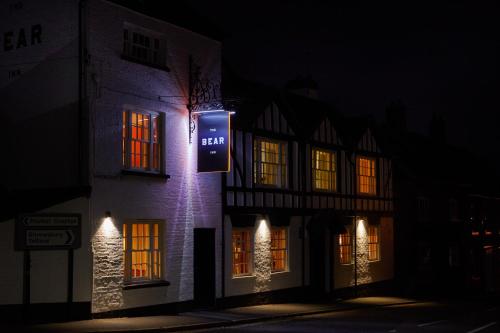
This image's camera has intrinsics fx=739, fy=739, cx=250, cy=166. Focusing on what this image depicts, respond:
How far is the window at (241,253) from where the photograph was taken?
23.4 metres

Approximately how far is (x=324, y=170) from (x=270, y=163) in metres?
3.99

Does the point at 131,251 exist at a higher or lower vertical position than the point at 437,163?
lower

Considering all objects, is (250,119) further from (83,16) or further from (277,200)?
(83,16)

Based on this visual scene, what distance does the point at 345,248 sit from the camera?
29406 mm

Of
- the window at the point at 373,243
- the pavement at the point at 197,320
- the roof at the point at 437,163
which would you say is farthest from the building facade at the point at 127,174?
the roof at the point at 437,163

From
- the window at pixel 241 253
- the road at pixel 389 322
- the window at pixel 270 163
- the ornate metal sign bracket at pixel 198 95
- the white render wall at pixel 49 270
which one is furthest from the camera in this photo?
the window at pixel 270 163

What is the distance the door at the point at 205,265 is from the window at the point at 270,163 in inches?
121

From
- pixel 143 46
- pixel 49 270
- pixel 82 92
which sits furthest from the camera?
pixel 143 46

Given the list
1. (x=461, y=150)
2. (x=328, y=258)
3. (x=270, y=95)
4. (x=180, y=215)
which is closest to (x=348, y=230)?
(x=328, y=258)

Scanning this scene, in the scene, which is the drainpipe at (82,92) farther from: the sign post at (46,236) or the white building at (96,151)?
the sign post at (46,236)

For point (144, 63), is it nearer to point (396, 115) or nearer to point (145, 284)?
point (145, 284)

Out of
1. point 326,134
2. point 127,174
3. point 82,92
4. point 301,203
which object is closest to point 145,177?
point 127,174

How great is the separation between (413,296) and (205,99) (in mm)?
16527

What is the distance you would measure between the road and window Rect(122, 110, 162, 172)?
16.3ft
